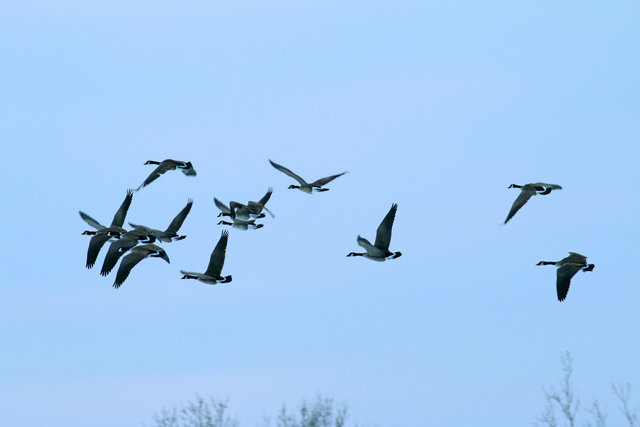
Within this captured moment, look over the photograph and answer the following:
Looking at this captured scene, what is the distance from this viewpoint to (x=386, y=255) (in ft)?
85.5

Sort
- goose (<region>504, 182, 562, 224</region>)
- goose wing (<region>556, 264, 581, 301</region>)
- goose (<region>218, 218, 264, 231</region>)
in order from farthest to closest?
goose (<region>218, 218, 264, 231</region>) < goose (<region>504, 182, 562, 224</region>) < goose wing (<region>556, 264, 581, 301</region>)

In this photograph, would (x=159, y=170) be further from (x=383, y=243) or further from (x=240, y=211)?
(x=383, y=243)

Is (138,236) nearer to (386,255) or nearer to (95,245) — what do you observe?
(95,245)

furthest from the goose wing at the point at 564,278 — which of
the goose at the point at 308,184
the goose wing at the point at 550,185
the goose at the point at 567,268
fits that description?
the goose at the point at 308,184

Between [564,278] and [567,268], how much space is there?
42cm

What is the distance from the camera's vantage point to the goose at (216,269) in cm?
2653

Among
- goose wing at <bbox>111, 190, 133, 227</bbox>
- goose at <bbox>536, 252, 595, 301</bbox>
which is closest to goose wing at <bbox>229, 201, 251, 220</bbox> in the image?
goose wing at <bbox>111, 190, 133, 227</bbox>

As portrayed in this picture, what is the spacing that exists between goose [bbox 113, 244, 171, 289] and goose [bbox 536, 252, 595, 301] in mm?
8262

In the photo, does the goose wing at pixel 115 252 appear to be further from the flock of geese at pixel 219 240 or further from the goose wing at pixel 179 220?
the goose wing at pixel 179 220

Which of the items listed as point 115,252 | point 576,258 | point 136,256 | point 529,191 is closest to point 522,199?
point 529,191

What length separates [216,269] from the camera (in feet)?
88.6

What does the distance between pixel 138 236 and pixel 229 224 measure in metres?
4.08

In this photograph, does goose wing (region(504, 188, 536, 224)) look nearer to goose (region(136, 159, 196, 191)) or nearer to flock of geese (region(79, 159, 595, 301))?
flock of geese (region(79, 159, 595, 301))

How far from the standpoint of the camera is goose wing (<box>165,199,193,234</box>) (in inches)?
1162
